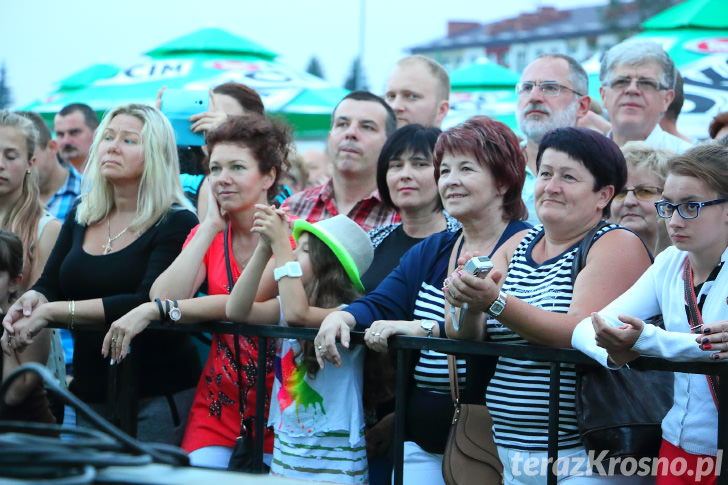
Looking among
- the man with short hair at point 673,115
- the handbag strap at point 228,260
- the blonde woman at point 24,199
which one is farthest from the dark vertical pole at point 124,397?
the man with short hair at point 673,115

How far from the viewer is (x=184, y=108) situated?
17.5 feet

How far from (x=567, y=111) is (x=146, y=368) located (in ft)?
9.05

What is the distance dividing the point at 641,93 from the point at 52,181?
13.0ft

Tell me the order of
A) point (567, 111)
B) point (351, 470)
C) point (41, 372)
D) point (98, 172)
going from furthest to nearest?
point (567, 111)
point (98, 172)
point (351, 470)
point (41, 372)

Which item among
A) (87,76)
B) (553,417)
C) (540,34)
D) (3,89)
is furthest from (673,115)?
(540,34)

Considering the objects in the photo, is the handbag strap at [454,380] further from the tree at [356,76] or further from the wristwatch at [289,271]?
the tree at [356,76]

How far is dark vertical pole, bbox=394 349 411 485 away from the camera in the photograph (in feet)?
Answer: 11.0

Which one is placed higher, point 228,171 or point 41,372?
point 228,171

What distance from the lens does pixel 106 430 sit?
1778 mm

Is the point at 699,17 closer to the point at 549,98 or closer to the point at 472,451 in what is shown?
the point at 549,98

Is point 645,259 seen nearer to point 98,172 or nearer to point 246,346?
point 246,346

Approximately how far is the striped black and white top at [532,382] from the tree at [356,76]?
4280 centimetres

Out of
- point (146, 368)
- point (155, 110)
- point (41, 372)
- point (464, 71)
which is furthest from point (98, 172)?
point (464, 71)

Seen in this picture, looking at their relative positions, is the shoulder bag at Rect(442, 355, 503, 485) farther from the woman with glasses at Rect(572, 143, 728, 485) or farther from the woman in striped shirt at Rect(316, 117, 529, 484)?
the woman with glasses at Rect(572, 143, 728, 485)
